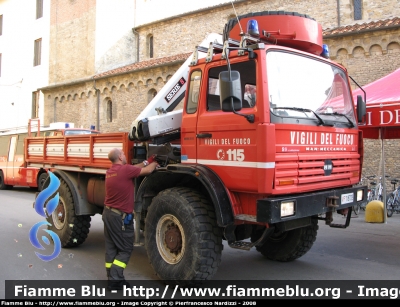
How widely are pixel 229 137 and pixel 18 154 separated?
14908mm

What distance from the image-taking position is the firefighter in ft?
16.2

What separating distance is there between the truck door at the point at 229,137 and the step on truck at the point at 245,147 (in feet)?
0.04

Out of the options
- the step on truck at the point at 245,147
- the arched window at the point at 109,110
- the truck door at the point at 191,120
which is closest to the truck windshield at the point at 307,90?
the step on truck at the point at 245,147

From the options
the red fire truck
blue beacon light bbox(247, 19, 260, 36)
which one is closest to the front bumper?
blue beacon light bbox(247, 19, 260, 36)

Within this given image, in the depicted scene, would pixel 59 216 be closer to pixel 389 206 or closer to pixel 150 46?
pixel 389 206

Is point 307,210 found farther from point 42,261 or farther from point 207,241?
point 42,261

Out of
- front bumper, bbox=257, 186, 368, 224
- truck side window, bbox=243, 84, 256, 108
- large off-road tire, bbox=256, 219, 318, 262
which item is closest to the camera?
front bumper, bbox=257, 186, 368, 224

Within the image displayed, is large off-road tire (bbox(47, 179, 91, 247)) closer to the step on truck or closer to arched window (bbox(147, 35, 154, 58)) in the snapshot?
the step on truck

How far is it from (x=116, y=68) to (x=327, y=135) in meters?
21.3

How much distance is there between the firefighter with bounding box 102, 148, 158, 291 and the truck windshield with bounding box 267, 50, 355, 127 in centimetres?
183

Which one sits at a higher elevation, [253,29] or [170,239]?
[253,29]

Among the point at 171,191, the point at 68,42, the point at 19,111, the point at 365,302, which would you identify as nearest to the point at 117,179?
the point at 171,191

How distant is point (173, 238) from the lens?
4875mm

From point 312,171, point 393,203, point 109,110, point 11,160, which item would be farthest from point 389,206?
point 109,110
